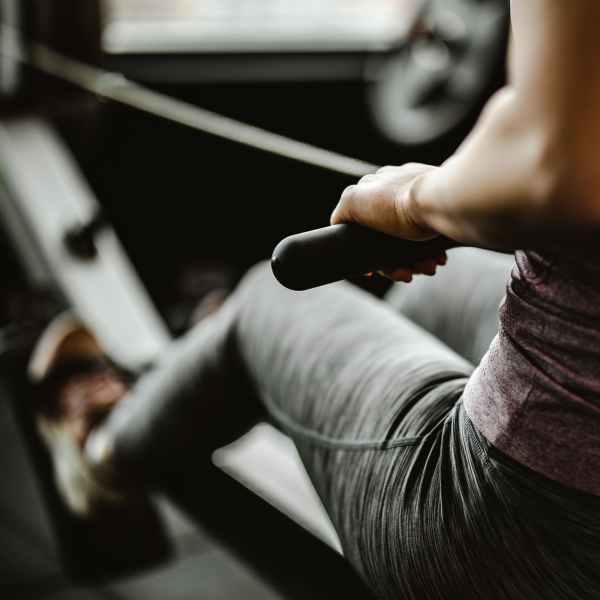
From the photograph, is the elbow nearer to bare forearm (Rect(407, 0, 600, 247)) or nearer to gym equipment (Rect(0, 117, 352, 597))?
bare forearm (Rect(407, 0, 600, 247))

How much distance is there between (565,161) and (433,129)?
2158 mm

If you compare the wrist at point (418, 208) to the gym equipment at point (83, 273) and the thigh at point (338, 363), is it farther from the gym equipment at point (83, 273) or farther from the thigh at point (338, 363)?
the gym equipment at point (83, 273)

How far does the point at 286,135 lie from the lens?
2562mm

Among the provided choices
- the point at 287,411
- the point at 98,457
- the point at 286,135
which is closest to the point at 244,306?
the point at 287,411

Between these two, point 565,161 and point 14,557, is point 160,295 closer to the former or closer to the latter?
point 14,557

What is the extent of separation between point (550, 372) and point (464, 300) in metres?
0.42

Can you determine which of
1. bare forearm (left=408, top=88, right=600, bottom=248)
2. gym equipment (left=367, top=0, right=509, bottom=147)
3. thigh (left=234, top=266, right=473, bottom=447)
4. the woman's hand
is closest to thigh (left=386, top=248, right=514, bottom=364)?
thigh (left=234, top=266, right=473, bottom=447)

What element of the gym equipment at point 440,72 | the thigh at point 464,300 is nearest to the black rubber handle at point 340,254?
the thigh at point 464,300

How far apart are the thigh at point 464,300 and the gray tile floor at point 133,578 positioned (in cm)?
47

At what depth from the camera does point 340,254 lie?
56 centimetres

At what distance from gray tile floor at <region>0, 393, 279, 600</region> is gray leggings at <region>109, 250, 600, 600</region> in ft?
0.90

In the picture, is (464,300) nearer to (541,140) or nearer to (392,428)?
(392,428)

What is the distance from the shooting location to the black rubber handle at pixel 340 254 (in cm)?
56

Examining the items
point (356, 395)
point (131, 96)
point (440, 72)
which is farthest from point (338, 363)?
point (440, 72)
